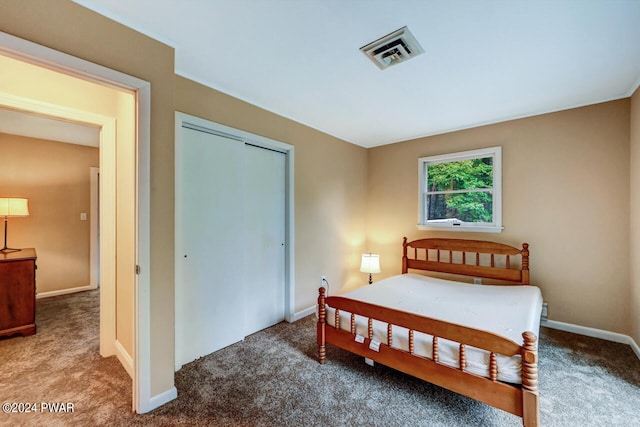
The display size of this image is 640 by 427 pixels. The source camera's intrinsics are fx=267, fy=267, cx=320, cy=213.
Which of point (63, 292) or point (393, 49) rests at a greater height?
point (393, 49)

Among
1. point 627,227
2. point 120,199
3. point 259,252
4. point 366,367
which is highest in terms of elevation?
point 120,199

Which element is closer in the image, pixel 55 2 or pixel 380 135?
pixel 55 2

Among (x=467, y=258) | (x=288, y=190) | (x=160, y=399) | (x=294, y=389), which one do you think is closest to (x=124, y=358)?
(x=160, y=399)

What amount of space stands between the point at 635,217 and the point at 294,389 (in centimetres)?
352

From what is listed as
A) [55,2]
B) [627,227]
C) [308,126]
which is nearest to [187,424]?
[55,2]

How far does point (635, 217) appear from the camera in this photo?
8.43 ft

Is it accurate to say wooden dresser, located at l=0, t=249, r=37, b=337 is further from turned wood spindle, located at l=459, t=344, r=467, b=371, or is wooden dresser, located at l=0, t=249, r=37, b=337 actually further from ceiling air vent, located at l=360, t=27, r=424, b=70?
turned wood spindle, located at l=459, t=344, r=467, b=371

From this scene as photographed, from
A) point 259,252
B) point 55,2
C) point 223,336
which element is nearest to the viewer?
point 55,2

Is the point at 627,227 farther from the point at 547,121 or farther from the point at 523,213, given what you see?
the point at 547,121

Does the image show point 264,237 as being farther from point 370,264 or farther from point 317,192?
point 370,264

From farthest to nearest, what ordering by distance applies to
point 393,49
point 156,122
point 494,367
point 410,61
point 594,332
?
point 594,332, point 410,61, point 393,49, point 156,122, point 494,367

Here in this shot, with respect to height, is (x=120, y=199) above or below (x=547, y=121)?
below

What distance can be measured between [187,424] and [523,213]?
153 inches

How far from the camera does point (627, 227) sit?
8.91 feet
